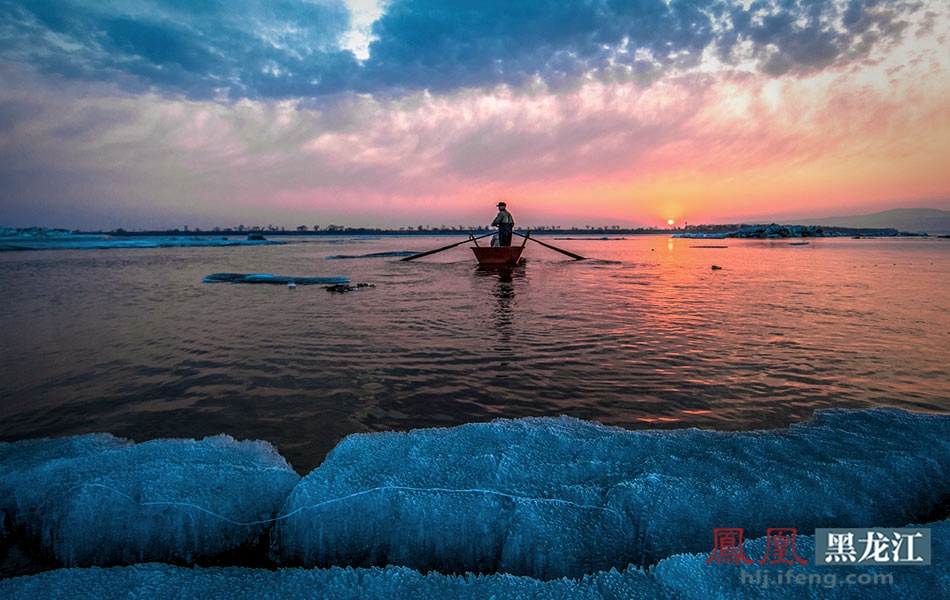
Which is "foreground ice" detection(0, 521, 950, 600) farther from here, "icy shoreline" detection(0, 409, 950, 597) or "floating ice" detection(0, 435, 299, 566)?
"floating ice" detection(0, 435, 299, 566)

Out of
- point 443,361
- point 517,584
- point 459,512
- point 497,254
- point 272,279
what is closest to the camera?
point 517,584

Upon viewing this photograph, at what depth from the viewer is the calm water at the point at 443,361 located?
4469mm

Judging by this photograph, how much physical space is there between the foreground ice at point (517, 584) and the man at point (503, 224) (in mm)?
21701

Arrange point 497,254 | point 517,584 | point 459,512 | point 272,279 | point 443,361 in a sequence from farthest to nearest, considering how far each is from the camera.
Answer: point 497,254 < point 272,279 < point 443,361 < point 459,512 < point 517,584

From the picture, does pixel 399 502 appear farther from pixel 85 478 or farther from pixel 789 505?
pixel 789 505

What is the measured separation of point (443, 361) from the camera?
638 cm

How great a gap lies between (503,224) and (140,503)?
72.8 ft

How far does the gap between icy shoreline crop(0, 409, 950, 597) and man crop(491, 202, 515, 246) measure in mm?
20892

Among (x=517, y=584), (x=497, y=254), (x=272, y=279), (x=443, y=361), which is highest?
(x=497, y=254)

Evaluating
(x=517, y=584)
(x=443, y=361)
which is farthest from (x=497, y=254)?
(x=517, y=584)

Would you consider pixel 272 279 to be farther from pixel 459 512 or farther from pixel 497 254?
pixel 459 512

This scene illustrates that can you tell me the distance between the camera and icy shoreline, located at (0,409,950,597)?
76.2 inches

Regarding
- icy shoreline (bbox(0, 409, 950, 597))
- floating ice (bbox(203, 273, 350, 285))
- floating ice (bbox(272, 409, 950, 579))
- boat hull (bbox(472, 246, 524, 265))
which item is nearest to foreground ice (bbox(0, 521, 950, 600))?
icy shoreline (bbox(0, 409, 950, 597))

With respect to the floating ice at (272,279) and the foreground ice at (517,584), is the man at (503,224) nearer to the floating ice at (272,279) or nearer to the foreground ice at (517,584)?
the floating ice at (272,279)
